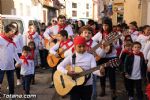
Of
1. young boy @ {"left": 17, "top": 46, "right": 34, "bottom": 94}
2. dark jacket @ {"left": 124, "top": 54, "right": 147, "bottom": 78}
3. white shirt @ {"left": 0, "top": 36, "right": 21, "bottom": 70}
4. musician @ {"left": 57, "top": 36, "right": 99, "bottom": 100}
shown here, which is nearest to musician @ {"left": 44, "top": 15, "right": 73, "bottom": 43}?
young boy @ {"left": 17, "top": 46, "right": 34, "bottom": 94}

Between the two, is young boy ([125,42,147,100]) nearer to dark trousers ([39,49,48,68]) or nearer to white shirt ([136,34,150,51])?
white shirt ([136,34,150,51])

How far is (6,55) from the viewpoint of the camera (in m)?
8.75

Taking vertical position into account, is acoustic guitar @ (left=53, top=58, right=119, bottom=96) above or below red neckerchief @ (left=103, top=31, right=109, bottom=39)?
below

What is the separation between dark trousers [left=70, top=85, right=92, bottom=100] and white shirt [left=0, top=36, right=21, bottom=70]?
104 inches

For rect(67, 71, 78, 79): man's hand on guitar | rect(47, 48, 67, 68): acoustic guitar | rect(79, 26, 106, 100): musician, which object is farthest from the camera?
rect(47, 48, 67, 68): acoustic guitar

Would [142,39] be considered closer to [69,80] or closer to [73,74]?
[69,80]

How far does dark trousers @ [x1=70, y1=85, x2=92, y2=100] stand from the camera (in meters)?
6.35

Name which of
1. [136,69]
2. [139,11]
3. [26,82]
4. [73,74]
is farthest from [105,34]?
[139,11]

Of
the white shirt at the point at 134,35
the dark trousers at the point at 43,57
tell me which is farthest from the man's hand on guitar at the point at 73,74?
the dark trousers at the point at 43,57

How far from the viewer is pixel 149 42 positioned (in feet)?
31.5

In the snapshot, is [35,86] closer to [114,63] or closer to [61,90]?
[61,90]

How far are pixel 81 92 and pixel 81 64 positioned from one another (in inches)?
18.2

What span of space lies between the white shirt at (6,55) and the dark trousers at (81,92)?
2637 millimetres

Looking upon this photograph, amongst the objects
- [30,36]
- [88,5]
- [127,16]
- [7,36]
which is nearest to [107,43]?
[7,36]
